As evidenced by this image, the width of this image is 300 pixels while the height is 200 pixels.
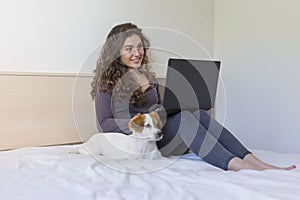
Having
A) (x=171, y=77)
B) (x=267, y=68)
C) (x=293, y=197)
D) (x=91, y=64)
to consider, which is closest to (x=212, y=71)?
(x=171, y=77)

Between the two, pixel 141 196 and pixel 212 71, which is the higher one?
pixel 212 71

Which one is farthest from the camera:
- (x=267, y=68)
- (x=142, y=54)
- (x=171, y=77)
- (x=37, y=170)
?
(x=267, y=68)

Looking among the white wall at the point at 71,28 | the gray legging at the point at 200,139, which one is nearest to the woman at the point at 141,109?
the gray legging at the point at 200,139

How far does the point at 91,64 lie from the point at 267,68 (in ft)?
3.80

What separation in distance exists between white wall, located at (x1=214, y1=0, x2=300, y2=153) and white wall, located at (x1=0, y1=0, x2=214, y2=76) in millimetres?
358

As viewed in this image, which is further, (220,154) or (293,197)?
A: (220,154)

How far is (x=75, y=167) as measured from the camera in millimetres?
1176

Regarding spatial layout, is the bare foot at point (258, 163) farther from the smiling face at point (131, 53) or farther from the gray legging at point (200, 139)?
the smiling face at point (131, 53)

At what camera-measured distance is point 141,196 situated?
843 millimetres

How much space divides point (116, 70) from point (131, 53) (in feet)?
0.44

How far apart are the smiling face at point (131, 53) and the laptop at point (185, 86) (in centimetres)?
33

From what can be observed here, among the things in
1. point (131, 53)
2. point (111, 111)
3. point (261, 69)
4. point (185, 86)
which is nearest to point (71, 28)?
point (131, 53)

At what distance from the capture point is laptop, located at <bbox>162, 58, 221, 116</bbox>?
1.49m

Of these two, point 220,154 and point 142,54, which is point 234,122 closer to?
point 142,54
